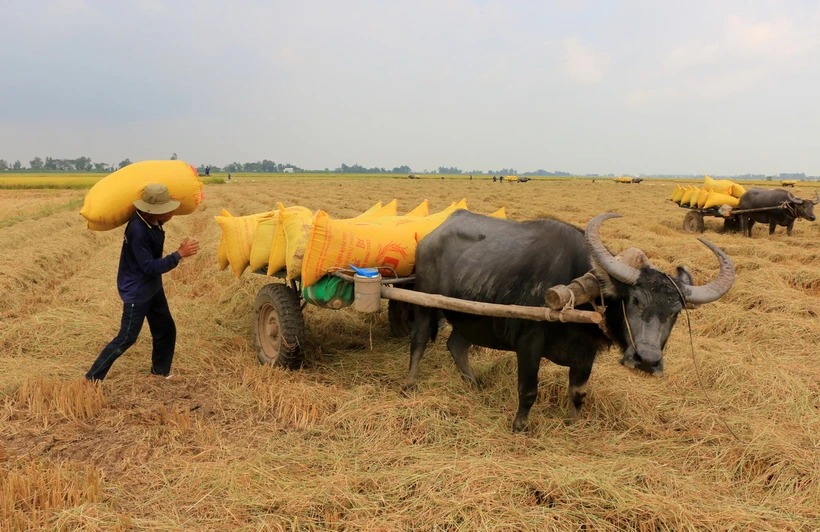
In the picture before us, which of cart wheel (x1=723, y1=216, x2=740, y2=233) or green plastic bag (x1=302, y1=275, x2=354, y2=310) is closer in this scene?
green plastic bag (x1=302, y1=275, x2=354, y2=310)

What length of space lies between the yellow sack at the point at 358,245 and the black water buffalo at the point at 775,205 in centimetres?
1208

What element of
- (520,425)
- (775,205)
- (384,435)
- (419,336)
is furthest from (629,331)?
(775,205)

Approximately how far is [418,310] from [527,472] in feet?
6.48

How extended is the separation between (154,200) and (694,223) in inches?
590

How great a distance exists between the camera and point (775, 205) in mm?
13211

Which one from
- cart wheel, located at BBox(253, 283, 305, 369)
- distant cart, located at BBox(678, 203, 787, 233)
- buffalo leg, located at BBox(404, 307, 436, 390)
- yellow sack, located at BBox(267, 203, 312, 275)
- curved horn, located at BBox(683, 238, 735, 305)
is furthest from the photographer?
distant cart, located at BBox(678, 203, 787, 233)

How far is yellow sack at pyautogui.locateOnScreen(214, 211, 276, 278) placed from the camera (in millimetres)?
5449

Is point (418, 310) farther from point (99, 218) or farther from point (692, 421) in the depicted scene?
point (99, 218)

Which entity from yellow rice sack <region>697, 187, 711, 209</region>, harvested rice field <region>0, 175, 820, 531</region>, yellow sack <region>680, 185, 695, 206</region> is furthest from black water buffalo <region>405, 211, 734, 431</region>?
yellow sack <region>680, 185, 695, 206</region>

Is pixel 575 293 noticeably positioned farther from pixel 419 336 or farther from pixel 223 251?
pixel 223 251

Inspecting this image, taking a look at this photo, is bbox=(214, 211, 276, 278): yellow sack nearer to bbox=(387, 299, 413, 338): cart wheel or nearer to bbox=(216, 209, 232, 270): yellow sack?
bbox=(216, 209, 232, 270): yellow sack

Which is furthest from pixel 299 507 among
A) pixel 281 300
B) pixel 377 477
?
pixel 281 300

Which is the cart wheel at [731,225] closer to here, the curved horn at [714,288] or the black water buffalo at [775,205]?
the black water buffalo at [775,205]

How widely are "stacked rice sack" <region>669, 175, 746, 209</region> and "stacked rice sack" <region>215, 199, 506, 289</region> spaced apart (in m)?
11.2
